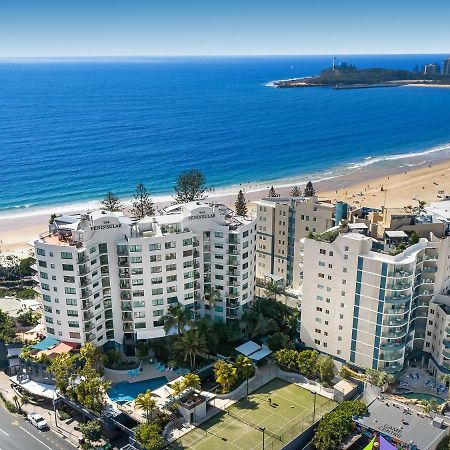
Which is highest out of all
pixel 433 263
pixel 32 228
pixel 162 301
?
pixel 433 263

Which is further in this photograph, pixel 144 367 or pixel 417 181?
pixel 417 181

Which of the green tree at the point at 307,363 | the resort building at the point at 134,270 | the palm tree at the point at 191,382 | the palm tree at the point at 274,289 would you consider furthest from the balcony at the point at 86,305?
the palm tree at the point at 274,289

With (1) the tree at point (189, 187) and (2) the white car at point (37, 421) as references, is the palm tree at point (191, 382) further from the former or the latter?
(1) the tree at point (189, 187)

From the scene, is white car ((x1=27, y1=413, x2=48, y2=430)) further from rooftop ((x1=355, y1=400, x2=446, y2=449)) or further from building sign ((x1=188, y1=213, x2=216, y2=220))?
rooftop ((x1=355, y1=400, x2=446, y2=449))

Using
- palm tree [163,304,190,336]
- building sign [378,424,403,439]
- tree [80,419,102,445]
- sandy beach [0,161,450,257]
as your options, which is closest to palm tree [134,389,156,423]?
tree [80,419,102,445]

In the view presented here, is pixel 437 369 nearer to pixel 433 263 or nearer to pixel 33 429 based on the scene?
pixel 433 263

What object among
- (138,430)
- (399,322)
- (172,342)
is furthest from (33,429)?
(399,322)
